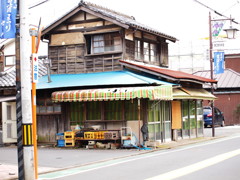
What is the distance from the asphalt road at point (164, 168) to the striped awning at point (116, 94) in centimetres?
331

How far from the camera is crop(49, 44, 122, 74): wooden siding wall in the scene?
23.4 meters

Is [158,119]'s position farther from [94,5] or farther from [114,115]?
[94,5]

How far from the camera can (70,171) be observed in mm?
13930

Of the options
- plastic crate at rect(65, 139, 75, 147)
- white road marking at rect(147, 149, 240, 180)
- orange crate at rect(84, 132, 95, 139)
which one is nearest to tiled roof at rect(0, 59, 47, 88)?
plastic crate at rect(65, 139, 75, 147)

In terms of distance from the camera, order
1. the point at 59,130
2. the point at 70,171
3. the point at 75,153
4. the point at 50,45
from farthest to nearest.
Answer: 1. the point at 50,45
2. the point at 59,130
3. the point at 75,153
4. the point at 70,171

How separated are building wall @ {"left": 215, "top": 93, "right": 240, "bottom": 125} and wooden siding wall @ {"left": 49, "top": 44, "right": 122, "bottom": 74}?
72.5 ft

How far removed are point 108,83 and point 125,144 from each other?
2899 millimetres

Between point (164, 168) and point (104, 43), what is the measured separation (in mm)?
11626

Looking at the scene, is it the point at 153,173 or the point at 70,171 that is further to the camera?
the point at 70,171

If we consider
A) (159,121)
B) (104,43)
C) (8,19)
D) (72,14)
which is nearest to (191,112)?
(159,121)

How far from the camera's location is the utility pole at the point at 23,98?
11758 millimetres

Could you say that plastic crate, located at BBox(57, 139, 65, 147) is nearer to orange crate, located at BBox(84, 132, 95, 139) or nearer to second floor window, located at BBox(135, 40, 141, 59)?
orange crate, located at BBox(84, 132, 95, 139)

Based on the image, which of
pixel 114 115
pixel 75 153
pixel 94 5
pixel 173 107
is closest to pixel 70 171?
pixel 75 153

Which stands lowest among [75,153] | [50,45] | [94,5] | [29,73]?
[75,153]
